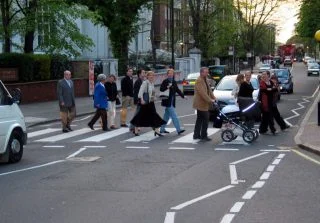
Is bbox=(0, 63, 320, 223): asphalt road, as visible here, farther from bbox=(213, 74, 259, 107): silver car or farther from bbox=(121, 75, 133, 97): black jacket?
bbox=(213, 74, 259, 107): silver car

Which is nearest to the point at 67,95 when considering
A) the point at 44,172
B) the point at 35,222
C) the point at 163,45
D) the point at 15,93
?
the point at 15,93

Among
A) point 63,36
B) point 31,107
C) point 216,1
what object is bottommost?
point 31,107

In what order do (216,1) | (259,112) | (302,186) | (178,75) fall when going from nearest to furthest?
(302,186) < (259,112) < (178,75) < (216,1)

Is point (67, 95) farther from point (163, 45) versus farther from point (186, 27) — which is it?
point (163, 45)

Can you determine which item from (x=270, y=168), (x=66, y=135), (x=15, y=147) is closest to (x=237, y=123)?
(x=270, y=168)

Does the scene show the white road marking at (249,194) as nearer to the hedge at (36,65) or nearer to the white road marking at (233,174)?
the white road marking at (233,174)

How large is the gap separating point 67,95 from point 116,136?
2.35 metres

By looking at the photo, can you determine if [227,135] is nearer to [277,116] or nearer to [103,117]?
[277,116]

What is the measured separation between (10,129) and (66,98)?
20.5 feet

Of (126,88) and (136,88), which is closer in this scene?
(136,88)

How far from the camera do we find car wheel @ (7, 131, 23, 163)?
42.8 feet

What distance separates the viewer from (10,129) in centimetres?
1297

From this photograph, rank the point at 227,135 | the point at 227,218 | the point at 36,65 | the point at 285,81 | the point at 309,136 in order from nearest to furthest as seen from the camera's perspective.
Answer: the point at 227,218, the point at 227,135, the point at 309,136, the point at 36,65, the point at 285,81

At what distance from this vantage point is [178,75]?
55.7m
